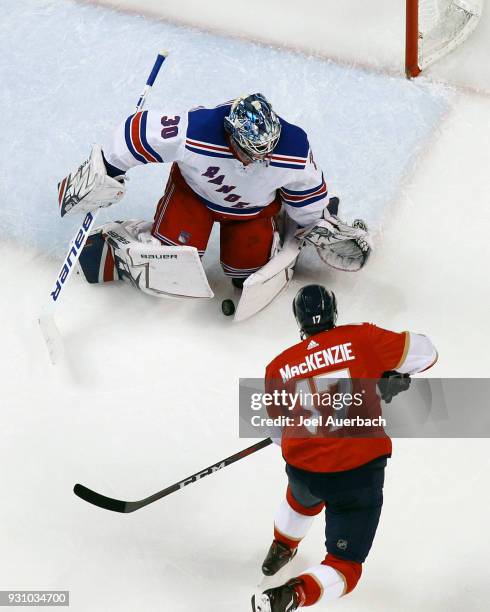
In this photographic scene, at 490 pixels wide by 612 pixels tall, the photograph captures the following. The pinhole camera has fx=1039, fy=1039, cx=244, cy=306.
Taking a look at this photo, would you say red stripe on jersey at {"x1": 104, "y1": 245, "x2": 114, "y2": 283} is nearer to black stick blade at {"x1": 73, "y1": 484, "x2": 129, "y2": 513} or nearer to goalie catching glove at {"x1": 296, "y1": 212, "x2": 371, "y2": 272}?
goalie catching glove at {"x1": 296, "y1": 212, "x2": 371, "y2": 272}

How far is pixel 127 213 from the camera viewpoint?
3.70 m

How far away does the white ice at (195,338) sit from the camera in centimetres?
282

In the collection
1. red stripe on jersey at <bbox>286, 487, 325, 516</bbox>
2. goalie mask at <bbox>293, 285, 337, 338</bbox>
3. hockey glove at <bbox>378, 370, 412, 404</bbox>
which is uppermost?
goalie mask at <bbox>293, 285, 337, 338</bbox>

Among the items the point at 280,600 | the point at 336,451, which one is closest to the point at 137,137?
the point at 336,451

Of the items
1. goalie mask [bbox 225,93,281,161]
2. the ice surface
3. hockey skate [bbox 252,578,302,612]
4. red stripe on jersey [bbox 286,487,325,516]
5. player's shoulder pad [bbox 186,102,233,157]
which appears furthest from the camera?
the ice surface

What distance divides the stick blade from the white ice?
0.04 metres

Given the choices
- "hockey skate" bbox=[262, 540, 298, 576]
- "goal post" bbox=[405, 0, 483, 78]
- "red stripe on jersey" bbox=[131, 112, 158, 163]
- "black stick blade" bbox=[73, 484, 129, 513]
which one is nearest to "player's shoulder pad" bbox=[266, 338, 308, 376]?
"hockey skate" bbox=[262, 540, 298, 576]

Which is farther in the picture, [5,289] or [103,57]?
[103,57]

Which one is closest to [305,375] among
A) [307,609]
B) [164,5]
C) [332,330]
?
[332,330]

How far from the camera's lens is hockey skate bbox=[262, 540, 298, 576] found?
2732 mm

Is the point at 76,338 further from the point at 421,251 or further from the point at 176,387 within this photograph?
the point at 421,251

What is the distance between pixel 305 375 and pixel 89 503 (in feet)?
2.77

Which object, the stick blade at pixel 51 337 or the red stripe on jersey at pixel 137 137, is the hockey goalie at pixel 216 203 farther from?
the stick blade at pixel 51 337

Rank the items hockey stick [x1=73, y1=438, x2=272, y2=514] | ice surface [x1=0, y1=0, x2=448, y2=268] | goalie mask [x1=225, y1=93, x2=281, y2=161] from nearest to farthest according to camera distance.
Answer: hockey stick [x1=73, y1=438, x2=272, y2=514] → goalie mask [x1=225, y1=93, x2=281, y2=161] → ice surface [x1=0, y1=0, x2=448, y2=268]
